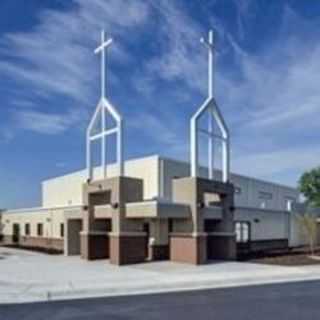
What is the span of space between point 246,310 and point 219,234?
649 inches

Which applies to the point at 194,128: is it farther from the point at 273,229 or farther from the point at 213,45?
the point at 273,229

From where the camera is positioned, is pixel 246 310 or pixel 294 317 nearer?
pixel 294 317

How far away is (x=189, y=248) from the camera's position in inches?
1025

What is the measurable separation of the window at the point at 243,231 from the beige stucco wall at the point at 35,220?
1250cm

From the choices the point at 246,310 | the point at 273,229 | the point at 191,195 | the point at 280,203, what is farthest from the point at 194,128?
the point at 280,203

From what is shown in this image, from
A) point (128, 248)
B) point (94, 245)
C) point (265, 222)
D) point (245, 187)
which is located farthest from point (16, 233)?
point (128, 248)

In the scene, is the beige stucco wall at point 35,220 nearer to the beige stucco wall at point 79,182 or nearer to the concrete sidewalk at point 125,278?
the beige stucco wall at point 79,182

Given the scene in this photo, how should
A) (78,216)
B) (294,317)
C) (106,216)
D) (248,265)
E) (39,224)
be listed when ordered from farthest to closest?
(39,224), (78,216), (106,216), (248,265), (294,317)

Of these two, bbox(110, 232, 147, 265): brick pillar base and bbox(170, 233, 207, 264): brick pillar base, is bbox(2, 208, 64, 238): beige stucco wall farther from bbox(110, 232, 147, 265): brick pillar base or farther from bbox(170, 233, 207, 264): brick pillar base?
bbox(170, 233, 207, 264): brick pillar base

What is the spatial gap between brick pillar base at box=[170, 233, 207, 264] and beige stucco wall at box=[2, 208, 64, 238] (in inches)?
657

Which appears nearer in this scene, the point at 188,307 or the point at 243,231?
the point at 188,307

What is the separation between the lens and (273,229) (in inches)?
1679

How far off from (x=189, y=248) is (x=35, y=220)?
2475cm

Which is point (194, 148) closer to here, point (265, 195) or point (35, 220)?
point (265, 195)
